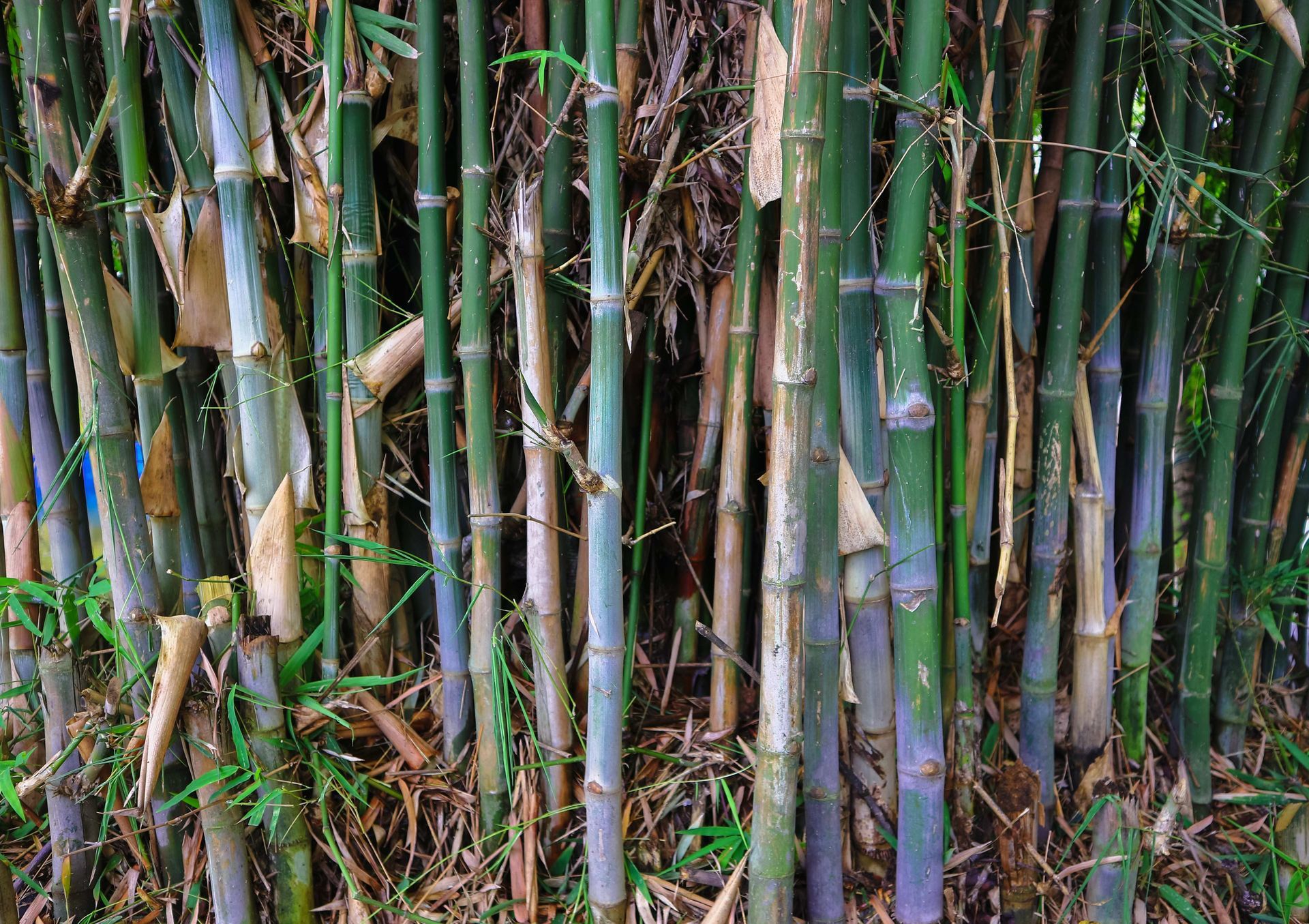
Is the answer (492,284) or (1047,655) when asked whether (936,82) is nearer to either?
(492,284)

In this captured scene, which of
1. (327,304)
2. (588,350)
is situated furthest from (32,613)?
(588,350)

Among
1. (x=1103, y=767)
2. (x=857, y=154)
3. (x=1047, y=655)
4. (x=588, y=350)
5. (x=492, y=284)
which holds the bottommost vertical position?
(x=1103, y=767)

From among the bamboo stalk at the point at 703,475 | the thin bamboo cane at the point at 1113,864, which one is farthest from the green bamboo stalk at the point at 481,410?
the thin bamboo cane at the point at 1113,864

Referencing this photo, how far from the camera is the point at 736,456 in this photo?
1.22 metres

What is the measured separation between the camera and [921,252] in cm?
106

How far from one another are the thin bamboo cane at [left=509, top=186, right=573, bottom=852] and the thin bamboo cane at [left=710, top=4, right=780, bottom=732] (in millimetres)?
242

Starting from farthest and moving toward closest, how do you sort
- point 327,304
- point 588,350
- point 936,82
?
point 588,350, point 327,304, point 936,82

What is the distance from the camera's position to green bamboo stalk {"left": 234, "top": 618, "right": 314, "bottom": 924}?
116cm

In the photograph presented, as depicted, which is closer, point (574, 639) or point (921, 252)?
point (921, 252)

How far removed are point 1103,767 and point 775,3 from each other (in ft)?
4.13

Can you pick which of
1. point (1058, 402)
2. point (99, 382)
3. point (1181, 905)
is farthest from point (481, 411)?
point (1181, 905)

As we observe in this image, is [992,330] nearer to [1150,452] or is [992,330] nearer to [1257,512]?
[1150,452]

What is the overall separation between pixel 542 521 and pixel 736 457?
0.29 m

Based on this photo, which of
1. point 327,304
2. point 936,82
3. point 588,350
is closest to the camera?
point 936,82
